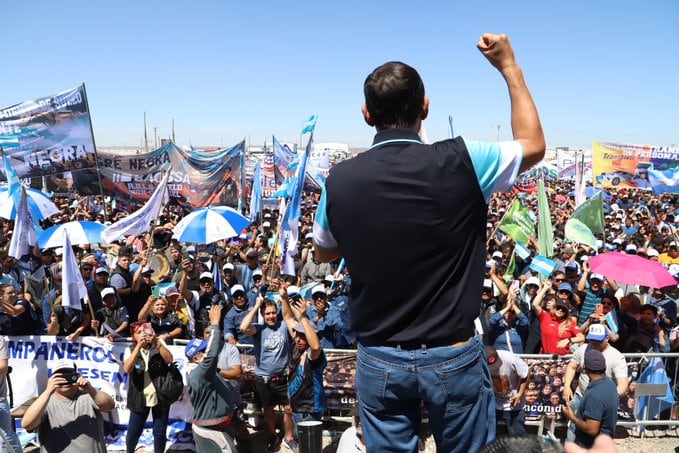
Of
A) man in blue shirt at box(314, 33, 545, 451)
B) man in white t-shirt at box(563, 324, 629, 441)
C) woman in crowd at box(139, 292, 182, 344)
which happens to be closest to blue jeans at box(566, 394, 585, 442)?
man in white t-shirt at box(563, 324, 629, 441)

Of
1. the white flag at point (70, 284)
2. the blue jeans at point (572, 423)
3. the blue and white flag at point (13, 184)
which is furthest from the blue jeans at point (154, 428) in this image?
the blue and white flag at point (13, 184)

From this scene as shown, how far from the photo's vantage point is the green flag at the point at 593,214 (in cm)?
1136

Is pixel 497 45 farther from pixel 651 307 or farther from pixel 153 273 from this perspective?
pixel 153 273

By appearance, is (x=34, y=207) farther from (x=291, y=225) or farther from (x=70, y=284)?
(x=291, y=225)

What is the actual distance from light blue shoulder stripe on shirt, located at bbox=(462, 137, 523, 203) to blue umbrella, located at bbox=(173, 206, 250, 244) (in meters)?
7.52

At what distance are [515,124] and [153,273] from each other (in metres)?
9.01

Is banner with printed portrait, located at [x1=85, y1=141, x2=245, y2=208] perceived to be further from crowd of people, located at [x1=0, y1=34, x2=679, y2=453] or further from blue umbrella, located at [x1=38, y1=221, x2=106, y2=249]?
blue umbrella, located at [x1=38, y1=221, x2=106, y2=249]

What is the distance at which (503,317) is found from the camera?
653 cm

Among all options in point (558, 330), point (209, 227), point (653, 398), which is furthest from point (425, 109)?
point (209, 227)

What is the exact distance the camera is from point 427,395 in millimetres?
1629

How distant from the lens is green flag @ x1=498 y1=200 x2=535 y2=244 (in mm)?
10000

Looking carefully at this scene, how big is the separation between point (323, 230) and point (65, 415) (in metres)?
3.82

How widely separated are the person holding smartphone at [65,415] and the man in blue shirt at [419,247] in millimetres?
3676

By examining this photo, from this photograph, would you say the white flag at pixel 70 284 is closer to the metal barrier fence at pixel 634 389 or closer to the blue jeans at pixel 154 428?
the blue jeans at pixel 154 428
